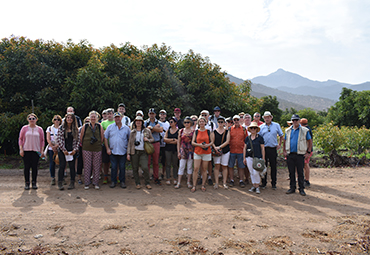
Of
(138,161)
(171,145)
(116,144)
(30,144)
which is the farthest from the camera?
(171,145)

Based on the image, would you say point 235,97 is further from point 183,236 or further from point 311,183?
point 183,236

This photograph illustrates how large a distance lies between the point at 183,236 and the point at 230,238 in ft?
2.60

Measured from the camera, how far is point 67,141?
664 centimetres

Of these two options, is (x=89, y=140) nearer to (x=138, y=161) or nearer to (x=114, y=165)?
A: (x=114, y=165)

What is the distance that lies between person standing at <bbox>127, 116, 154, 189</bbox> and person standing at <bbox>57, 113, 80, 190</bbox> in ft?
4.61

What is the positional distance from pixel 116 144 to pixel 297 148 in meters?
4.79

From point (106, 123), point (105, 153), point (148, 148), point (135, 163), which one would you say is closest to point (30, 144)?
point (105, 153)

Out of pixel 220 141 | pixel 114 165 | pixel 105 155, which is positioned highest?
pixel 220 141

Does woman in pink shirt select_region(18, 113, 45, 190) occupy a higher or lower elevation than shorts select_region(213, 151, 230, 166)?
higher

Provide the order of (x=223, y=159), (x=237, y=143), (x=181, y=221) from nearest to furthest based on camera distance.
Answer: (x=181, y=221), (x=223, y=159), (x=237, y=143)

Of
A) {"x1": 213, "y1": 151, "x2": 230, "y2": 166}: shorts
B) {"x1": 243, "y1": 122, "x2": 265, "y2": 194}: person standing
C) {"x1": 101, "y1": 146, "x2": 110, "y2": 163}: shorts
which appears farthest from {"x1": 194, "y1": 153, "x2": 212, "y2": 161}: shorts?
{"x1": 101, "y1": 146, "x2": 110, "y2": 163}: shorts

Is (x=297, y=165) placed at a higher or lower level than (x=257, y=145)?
lower

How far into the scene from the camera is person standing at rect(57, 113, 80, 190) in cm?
658

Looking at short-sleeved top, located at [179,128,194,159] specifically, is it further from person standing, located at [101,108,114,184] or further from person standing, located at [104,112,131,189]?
person standing, located at [101,108,114,184]
